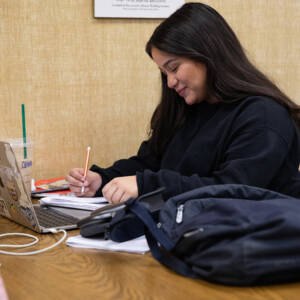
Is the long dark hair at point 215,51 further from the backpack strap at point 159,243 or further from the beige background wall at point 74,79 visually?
the backpack strap at point 159,243

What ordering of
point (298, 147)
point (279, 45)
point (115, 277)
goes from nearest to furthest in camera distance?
point (115, 277)
point (298, 147)
point (279, 45)

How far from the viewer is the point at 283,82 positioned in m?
2.37

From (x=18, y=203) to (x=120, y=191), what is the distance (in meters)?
0.25

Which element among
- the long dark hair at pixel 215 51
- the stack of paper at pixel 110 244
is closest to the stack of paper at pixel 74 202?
the stack of paper at pixel 110 244

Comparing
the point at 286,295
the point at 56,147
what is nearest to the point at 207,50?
the point at 56,147

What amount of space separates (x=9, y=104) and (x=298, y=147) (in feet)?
3.03

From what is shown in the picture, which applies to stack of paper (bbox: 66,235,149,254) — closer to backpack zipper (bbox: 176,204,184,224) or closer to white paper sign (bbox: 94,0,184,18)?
backpack zipper (bbox: 176,204,184,224)

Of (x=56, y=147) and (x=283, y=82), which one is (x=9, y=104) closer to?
(x=56, y=147)

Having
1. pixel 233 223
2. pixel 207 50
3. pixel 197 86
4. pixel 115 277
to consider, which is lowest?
pixel 115 277

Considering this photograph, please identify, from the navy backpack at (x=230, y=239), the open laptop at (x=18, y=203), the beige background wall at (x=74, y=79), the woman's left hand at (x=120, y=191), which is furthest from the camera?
the beige background wall at (x=74, y=79)

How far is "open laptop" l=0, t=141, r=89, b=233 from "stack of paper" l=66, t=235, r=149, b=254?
120 mm

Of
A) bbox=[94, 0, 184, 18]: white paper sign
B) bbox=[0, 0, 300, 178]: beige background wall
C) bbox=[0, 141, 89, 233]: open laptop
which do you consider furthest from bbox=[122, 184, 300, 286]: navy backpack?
bbox=[94, 0, 184, 18]: white paper sign

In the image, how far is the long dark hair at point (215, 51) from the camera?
5.19 feet

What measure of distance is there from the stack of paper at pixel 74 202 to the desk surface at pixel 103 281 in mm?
350
